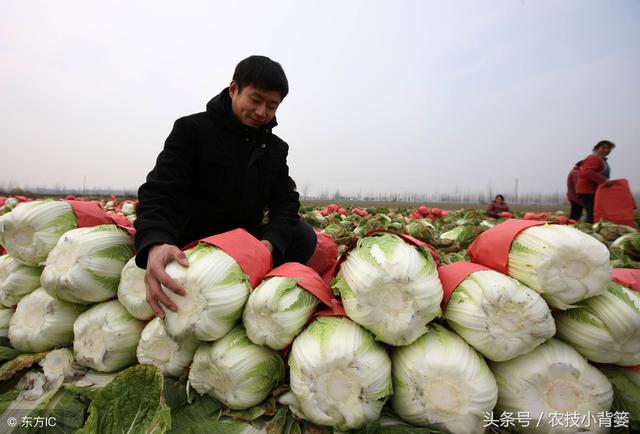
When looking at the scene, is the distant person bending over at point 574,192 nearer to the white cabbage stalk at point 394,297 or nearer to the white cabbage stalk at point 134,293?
the white cabbage stalk at point 394,297

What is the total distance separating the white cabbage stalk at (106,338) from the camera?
95.0 inches

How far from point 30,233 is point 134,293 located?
1.18 metres

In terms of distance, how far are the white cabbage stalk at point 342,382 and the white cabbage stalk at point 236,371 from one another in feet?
0.88

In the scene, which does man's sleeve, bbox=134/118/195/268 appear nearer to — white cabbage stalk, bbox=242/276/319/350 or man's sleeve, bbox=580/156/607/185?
white cabbage stalk, bbox=242/276/319/350

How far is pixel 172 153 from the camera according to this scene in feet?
8.89

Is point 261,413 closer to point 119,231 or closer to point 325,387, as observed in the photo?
point 325,387

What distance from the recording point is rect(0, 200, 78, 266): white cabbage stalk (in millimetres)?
2781

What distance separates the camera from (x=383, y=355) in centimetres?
193

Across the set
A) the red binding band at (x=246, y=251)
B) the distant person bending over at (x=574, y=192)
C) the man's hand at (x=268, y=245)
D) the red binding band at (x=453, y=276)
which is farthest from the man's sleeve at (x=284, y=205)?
the distant person bending over at (x=574, y=192)

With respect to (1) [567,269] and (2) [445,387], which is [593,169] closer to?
(1) [567,269]

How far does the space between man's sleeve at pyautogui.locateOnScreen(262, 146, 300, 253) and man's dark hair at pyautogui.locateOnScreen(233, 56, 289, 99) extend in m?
0.92

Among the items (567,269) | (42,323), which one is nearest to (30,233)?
(42,323)

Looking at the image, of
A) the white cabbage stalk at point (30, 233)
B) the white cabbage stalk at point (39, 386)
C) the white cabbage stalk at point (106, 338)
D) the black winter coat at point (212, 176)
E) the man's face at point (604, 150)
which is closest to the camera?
the white cabbage stalk at point (39, 386)

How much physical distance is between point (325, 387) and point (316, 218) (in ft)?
29.6
